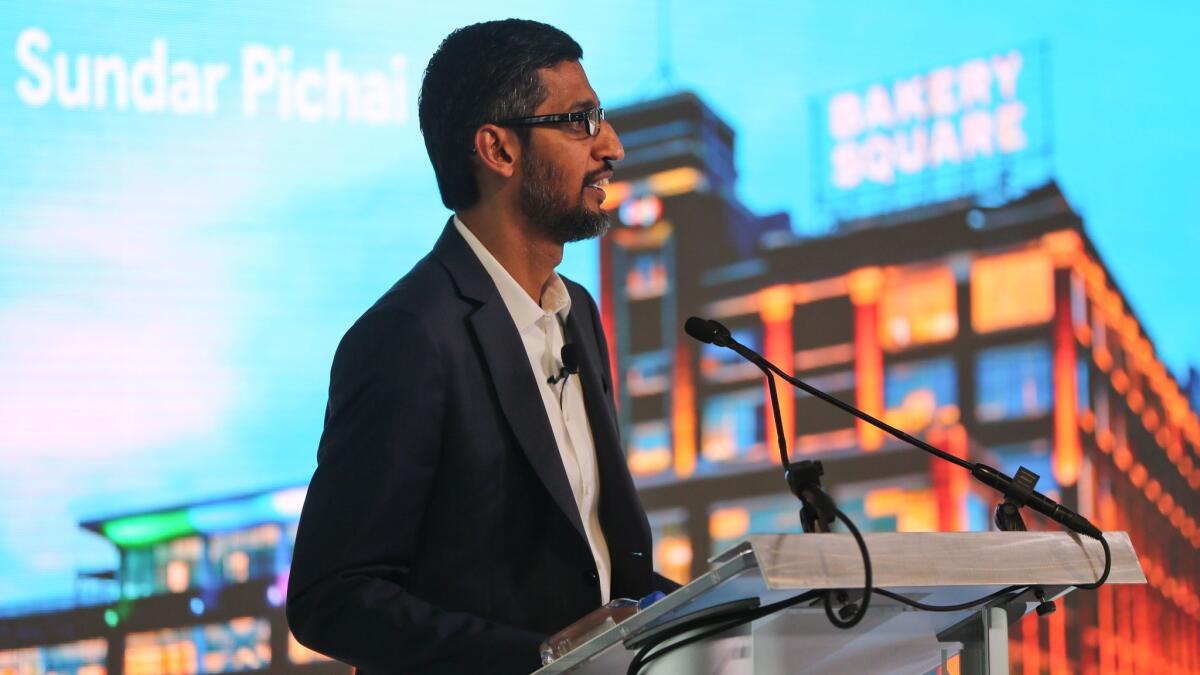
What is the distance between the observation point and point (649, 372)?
14.3ft

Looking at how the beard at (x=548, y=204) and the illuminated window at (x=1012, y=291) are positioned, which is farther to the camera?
the illuminated window at (x=1012, y=291)

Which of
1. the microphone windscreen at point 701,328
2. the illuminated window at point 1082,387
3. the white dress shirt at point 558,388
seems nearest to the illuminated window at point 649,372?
the illuminated window at point 1082,387

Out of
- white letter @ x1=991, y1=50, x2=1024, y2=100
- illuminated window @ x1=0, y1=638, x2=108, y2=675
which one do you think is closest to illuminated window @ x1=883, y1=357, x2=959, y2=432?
white letter @ x1=991, y1=50, x2=1024, y2=100

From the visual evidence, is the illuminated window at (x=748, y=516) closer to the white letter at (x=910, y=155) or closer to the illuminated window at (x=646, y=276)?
the illuminated window at (x=646, y=276)

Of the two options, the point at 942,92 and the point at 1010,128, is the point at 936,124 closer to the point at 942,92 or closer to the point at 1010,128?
the point at 942,92

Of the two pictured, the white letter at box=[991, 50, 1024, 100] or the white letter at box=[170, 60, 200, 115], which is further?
the white letter at box=[991, 50, 1024, 100]

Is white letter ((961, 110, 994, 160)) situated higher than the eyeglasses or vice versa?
white letter ((961, 110, 994, 160))

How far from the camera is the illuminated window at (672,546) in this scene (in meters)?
4.18

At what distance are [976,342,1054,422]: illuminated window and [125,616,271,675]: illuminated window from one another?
2481mm

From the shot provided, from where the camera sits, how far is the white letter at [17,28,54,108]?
3252 mm

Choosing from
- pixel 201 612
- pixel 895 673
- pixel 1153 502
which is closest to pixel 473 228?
pixel 895 673

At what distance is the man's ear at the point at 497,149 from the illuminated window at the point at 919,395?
9.39 ft

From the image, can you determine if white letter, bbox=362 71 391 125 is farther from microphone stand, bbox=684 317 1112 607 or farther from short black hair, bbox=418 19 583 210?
microphone stand, bbox=684 317 1112 607

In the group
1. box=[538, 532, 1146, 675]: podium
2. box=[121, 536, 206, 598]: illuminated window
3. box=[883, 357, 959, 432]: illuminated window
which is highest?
box=[883, 357, 959, 432]: illuminated window
